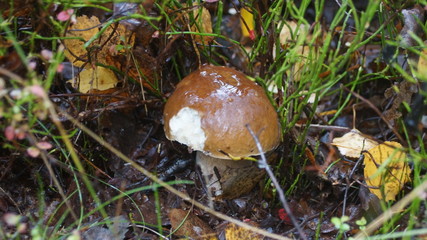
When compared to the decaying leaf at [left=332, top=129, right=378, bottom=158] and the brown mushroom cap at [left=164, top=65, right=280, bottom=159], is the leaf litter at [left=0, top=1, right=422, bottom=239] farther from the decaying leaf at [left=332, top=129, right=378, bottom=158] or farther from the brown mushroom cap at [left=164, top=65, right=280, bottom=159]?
the brown mushroom cap at [left=164, top=65, right=280, bottom=159]

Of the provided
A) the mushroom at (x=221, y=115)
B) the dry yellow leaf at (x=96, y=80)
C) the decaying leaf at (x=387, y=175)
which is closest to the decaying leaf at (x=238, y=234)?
the mushroom at (x=221, y=115)

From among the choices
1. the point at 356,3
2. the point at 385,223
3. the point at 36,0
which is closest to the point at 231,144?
the point at 385,223

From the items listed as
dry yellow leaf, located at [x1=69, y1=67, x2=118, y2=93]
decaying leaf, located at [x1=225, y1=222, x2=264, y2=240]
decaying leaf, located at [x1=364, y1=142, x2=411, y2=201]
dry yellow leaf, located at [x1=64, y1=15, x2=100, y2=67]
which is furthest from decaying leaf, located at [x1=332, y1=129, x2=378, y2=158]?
dry yellow leaf, located at [x1=64, y1=15, x2=100, y2=67]

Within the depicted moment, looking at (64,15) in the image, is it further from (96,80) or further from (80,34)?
(96,80)

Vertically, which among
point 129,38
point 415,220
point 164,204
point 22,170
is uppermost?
point 129,38

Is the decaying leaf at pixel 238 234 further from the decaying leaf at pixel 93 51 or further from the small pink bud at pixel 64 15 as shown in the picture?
the small pink bud at pixel 64 15

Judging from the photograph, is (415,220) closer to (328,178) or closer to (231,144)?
(328,178)
